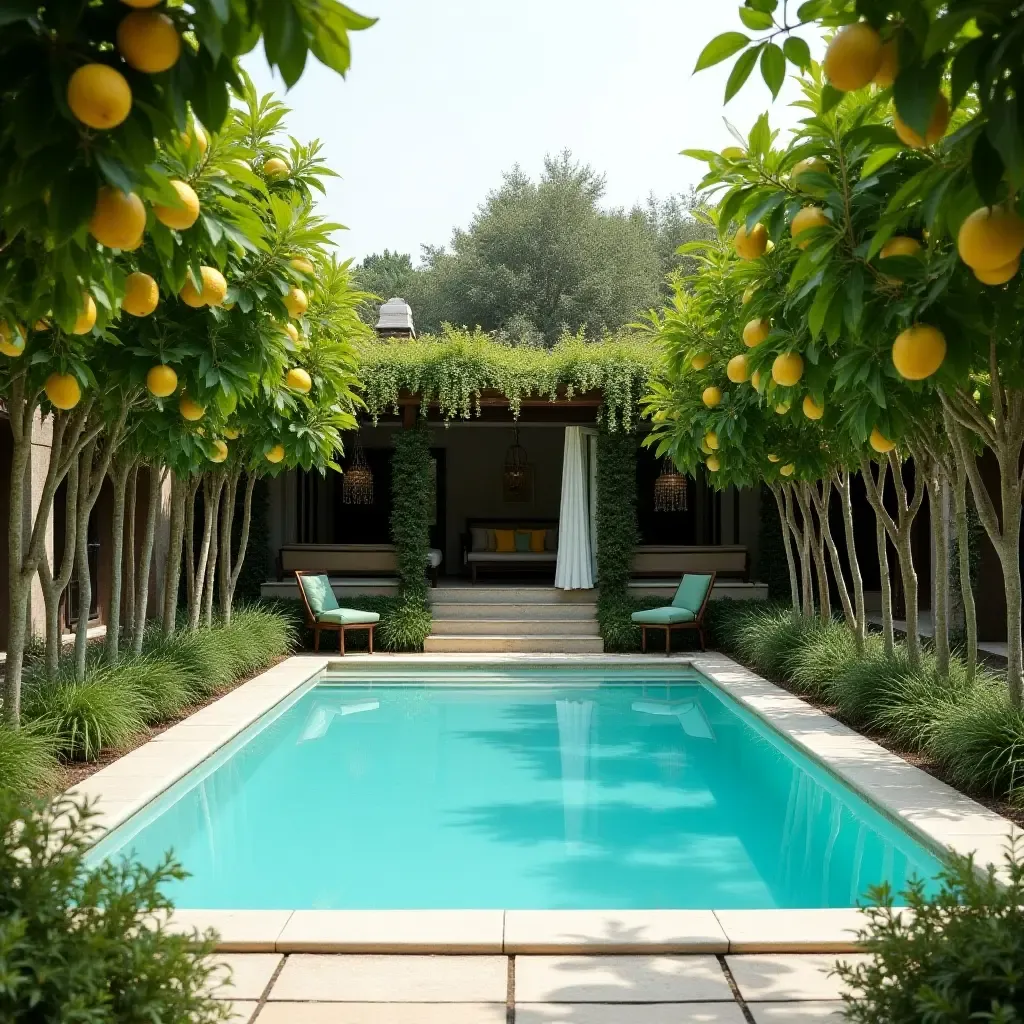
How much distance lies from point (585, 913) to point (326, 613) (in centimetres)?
964

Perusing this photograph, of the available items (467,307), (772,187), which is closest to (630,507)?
(772,187)

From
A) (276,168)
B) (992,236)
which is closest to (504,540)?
(276,168)

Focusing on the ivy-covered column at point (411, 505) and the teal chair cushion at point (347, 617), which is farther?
the ivy-covered column at point (411, 505)

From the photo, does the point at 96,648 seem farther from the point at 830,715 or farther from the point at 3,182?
the point at 3,182

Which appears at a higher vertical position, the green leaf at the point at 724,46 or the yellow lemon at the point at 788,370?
the green leaf at the point at 724,46

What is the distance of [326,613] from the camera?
1336cm

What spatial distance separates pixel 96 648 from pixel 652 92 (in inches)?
309

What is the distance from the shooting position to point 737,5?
6.37 feet

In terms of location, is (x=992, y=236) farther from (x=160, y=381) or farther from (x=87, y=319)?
(x=160, y=381)

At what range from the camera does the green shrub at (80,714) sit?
652 centimetres

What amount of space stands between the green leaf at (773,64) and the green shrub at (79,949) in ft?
6.55

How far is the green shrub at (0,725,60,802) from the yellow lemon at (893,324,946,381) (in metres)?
4.14

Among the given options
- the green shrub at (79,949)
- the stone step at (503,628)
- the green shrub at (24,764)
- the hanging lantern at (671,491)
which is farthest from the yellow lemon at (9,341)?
the hanging lantern at (671,491)

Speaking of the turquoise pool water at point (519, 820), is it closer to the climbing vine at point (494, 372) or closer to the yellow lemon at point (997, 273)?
the yellow lemon at point (997, 273)
